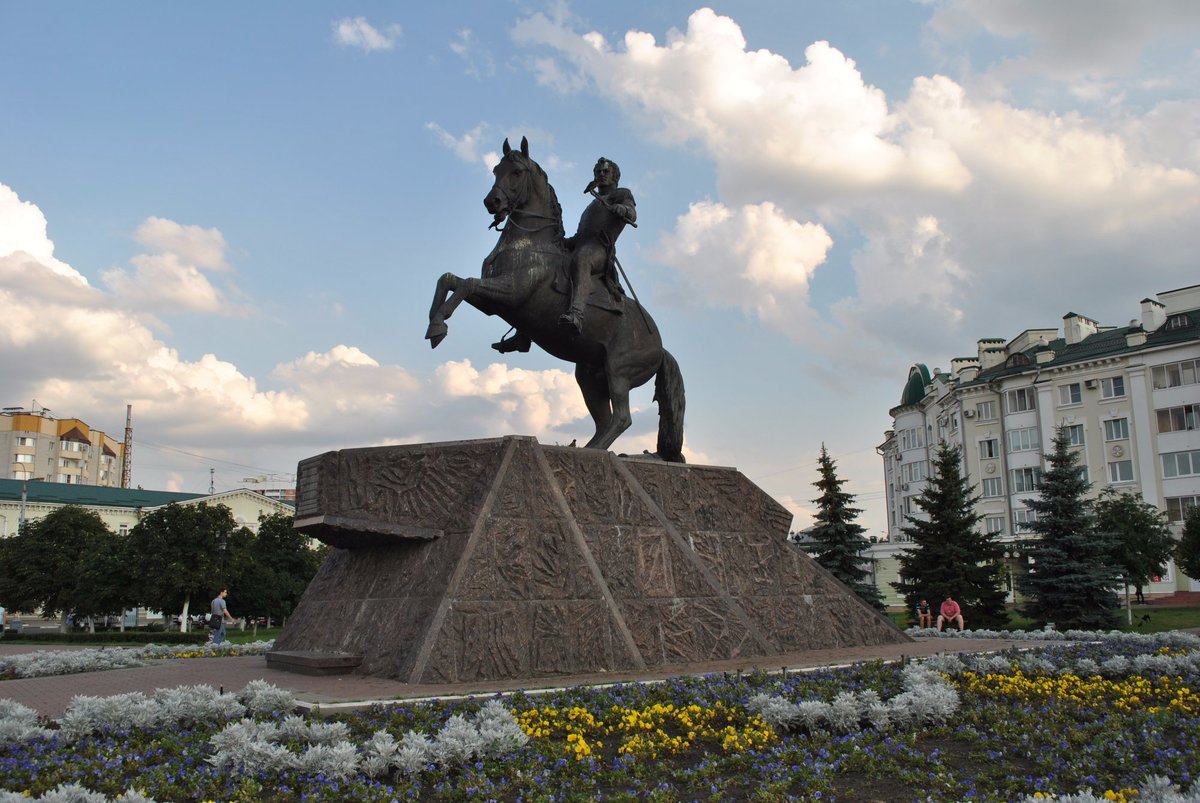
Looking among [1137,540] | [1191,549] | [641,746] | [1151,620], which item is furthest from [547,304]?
[1137,540]

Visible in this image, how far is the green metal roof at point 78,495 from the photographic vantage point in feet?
222

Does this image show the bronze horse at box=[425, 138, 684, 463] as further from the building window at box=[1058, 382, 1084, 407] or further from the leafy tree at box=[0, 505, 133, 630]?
the building window at box=[1058, 382, 1084, 407]

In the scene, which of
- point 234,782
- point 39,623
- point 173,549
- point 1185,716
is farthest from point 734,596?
point 39,623

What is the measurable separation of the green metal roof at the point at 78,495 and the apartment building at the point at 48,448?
16868 mm

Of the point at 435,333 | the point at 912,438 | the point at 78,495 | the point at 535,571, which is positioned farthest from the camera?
the point at 78,495

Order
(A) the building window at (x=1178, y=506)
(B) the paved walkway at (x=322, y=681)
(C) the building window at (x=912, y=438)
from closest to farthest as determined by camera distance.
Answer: (B) the paved walkway at (x=322, y=681) < (A) the building window at (x=1178, y=506) < (C) the building window at (x=912, y=438)

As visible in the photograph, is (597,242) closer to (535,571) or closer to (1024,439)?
(535,571)

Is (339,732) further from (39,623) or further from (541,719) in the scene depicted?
(39,623)

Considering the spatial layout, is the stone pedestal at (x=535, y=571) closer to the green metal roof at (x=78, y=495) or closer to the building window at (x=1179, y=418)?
the building window at (x=1179, y=418)

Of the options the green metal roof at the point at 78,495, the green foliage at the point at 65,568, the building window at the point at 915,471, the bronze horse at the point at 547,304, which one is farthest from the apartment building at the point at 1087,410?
the green metal roof at the point at 78,495

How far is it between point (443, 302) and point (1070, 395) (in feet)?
151

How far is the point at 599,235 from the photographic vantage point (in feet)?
38.1

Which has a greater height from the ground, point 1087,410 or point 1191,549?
point 1087,410

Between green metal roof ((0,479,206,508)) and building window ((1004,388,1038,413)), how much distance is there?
2270 inches
